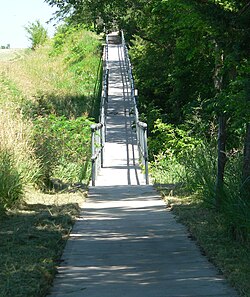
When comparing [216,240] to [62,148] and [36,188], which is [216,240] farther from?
[62,148]

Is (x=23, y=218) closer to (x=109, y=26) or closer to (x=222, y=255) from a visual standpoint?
(x=222, y=255)

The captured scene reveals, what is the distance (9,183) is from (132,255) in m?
4.34

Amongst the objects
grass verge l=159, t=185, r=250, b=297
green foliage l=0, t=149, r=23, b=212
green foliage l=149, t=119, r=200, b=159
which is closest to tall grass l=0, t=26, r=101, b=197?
green foliage l=0, t=149, r=23, b=212

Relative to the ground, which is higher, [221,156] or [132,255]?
[221,156]

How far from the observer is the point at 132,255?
892 centimetres

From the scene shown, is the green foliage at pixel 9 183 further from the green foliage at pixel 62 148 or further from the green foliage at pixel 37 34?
the green foliage at pixel 37 34

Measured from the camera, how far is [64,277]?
308 inches

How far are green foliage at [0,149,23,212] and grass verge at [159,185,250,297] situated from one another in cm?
260

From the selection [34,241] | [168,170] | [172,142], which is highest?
[34,241]

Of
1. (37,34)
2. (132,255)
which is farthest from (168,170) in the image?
(37,34)

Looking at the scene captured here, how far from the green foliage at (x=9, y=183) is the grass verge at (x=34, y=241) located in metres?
0.19

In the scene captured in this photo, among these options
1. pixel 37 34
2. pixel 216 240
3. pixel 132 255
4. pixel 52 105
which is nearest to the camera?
pixel 132 255

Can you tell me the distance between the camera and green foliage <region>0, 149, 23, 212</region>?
12.5 metres

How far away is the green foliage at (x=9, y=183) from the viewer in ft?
41.1
